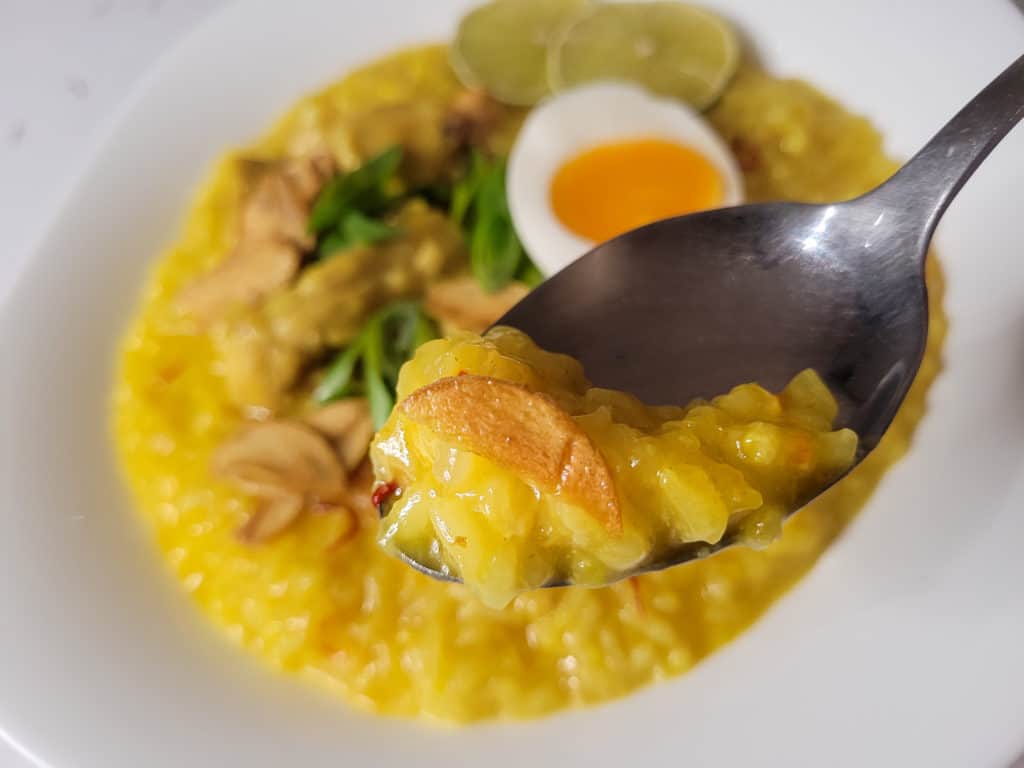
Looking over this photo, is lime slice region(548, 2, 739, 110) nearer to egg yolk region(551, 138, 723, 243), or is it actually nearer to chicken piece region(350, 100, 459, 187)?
egg yolk region(551, 138, 723, 243)

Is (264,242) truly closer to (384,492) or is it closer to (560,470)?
(384,492)

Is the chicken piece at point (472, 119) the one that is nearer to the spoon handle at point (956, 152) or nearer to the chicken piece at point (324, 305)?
the chicken piece at point (324, 305)

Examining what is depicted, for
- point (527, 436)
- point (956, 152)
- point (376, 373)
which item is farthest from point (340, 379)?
Result: point (956, 152)

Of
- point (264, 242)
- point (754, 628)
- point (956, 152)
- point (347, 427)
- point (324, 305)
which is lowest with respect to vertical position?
point (754, 628)

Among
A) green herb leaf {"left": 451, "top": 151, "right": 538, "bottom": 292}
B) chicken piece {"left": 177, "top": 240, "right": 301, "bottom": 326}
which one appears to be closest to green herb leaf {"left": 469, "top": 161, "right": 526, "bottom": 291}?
green herb leaf {"left": 451, "top": 151, "right": 538, "bottom": 292}

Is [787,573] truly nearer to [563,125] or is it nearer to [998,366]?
[998,366]
